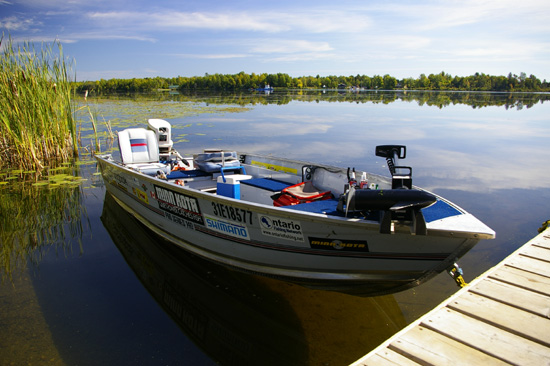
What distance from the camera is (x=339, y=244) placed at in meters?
3.64

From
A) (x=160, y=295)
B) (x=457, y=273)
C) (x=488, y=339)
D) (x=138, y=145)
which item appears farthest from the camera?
(x=138, y=145)

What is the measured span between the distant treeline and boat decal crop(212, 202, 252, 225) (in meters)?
76.2

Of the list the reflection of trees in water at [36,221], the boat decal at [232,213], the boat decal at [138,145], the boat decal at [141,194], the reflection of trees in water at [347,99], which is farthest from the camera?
the reflection of trees in water at [347,99]

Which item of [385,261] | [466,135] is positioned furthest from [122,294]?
[466,135]

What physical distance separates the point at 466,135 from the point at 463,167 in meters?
7.72

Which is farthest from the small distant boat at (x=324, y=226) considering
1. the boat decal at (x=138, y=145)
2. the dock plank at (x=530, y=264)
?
the boat decal at (x=138, y=145)

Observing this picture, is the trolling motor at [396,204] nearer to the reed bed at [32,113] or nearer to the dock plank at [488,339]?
the dock plank at [488,339]

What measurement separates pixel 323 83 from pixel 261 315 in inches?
4869

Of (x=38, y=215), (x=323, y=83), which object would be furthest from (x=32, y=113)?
(x=323, y=83)

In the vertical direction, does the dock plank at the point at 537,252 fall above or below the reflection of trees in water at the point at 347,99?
below

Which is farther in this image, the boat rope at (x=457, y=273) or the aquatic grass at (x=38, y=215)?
the aquatic grass at (x=38, y=215)

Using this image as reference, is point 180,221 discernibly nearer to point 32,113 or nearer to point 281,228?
point 281,228

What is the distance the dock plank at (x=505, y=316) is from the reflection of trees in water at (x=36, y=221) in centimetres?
556

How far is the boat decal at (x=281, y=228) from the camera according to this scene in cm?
377
